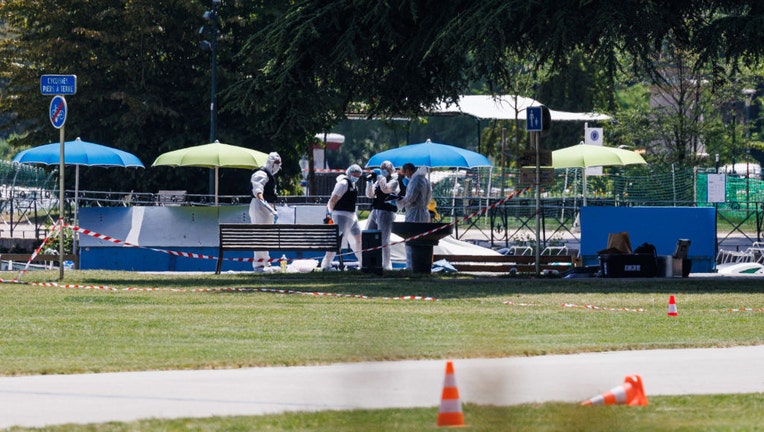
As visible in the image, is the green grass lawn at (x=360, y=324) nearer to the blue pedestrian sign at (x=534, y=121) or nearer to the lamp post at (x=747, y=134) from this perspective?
the blue pedestrian sign at (x=534, y=121)

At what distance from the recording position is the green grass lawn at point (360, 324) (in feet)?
22.7

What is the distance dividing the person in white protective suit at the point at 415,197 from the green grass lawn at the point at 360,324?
3.81ft

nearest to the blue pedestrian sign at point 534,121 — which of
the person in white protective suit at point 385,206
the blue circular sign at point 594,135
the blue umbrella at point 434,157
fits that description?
the person in white protective suit at point 385,206

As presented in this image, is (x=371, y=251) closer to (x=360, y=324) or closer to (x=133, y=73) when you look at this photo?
(x=360, y=324)

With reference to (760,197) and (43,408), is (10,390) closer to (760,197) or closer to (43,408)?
(43,408)

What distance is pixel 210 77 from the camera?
4138 cm

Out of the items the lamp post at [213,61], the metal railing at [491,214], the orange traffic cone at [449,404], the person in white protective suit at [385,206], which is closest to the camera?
the orange traffic cone at [449,404]

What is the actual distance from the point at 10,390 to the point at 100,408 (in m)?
1.11

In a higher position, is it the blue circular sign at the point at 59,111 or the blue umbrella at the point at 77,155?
the blue circular sign at the point at 59,111

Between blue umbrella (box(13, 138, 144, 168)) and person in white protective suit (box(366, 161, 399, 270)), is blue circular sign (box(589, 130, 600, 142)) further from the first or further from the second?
person in white protective suit (box(366, 161, 399, 270))

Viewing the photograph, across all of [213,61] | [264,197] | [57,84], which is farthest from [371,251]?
[213,61]

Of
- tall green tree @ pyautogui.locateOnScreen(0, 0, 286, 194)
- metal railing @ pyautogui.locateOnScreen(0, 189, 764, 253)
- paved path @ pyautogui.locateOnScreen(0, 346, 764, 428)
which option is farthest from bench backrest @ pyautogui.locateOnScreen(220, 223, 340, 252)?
tall green tree @ pyautogui.locateOnScreen(0, 0, 286, 194)

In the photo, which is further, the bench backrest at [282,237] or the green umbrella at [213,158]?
the green umbrella at [213,158]

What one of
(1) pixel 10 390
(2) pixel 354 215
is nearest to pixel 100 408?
(1) pixel 10 390
